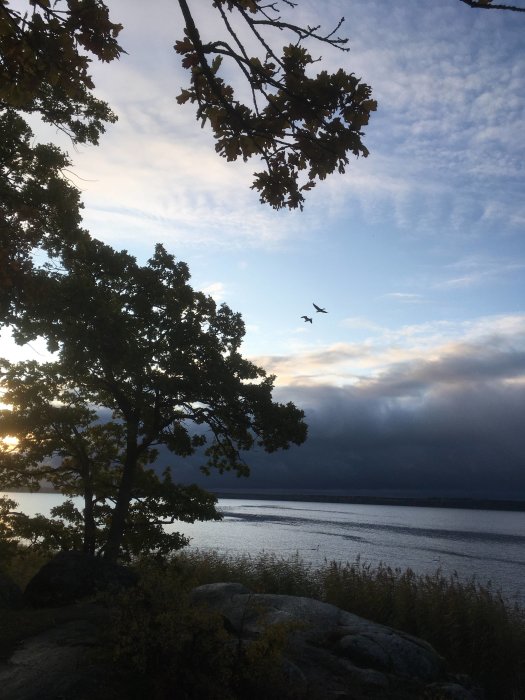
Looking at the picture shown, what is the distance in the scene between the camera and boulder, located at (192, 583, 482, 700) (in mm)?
8000

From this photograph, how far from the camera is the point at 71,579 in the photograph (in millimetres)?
11852

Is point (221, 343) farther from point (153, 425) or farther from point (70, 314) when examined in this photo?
point (70, 314)

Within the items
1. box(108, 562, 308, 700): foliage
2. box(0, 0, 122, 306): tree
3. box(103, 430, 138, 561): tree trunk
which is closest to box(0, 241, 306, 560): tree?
box(103, 430, 138, 561): tree trunk

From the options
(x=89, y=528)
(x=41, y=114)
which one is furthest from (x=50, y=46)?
(x=89, y=528)

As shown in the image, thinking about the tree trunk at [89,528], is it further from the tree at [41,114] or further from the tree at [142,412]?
the tree at [41,114]

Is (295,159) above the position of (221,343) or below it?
below

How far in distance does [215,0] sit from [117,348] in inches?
434

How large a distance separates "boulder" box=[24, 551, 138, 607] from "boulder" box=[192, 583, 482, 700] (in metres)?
2.33

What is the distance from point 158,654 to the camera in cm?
654

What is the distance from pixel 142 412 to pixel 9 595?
780cm

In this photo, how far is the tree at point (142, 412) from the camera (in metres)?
17.3

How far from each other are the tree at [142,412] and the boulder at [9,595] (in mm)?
5473

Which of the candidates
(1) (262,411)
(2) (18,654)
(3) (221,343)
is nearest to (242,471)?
(1) (262,411)

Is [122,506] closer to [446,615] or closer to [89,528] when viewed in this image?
[89,528]
